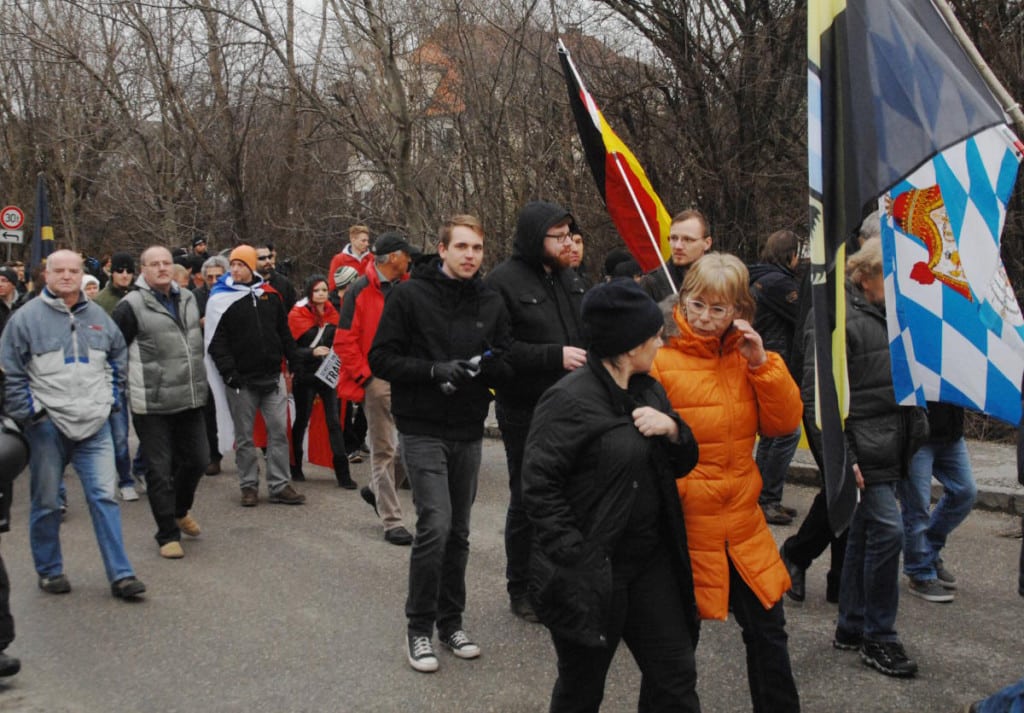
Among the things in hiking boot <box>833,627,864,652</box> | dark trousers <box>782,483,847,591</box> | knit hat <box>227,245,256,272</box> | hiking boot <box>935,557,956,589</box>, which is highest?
knit hat <box>227,245,256,272</box>

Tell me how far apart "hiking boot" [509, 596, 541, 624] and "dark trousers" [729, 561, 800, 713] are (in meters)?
1.84

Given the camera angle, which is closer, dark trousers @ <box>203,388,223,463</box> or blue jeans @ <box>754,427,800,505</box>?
blue jeans @ <box>754,427,800,505</box>

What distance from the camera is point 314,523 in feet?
25.9

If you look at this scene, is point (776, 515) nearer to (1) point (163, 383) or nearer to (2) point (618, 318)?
(1) point (163, 383)

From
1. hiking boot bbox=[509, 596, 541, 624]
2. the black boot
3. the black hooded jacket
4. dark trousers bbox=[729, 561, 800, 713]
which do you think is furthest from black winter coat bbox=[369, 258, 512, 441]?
the black boot

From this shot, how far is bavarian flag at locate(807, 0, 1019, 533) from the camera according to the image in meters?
3.44

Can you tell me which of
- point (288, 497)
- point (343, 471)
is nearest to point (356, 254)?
point (343, 471)

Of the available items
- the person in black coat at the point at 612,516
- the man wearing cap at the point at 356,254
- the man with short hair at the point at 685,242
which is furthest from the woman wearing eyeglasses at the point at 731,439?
the man wearing cap at the point at 356,254

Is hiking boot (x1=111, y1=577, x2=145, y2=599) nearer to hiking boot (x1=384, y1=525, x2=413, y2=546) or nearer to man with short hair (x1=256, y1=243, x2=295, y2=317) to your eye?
hiking boot (x1=384, y1=525, x2=413, y2=546)

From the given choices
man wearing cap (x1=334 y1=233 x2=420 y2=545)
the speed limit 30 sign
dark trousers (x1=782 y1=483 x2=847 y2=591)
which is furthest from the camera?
the speed limit 30 sign

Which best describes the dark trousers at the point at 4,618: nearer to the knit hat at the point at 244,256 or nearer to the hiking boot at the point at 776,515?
the knit hat at the point at 244,256

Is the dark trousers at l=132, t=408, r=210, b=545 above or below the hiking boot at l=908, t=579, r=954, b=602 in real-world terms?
above

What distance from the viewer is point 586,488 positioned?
3.41 metres

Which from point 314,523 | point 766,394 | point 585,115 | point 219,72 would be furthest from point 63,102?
point 766,394
